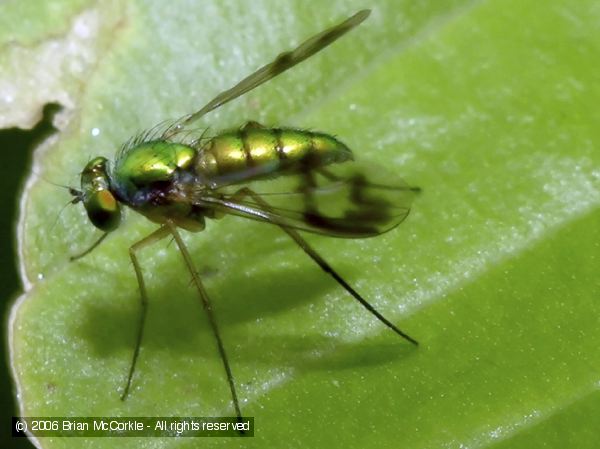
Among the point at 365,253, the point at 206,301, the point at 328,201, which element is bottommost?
the point at 365,253

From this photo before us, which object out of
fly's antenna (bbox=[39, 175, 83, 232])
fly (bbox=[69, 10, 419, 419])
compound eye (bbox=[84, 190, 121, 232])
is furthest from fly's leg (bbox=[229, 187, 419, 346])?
fly's antenna (bbox=[39, 175, 83, 232])

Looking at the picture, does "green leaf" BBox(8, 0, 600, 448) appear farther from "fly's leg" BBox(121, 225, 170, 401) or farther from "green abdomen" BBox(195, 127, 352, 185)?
"green abdomen" BBox(195, 127, 352, 185)

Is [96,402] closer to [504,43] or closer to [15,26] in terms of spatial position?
[15,26]

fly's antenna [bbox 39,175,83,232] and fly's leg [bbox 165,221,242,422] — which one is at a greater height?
fly's antenna [bbox 39,175,83,232]

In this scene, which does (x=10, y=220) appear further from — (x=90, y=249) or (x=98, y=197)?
(x=98, y=197)

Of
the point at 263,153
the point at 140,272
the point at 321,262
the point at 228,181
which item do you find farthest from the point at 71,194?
the point at 321,262

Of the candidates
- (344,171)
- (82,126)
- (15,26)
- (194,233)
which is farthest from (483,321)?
(15,26)
